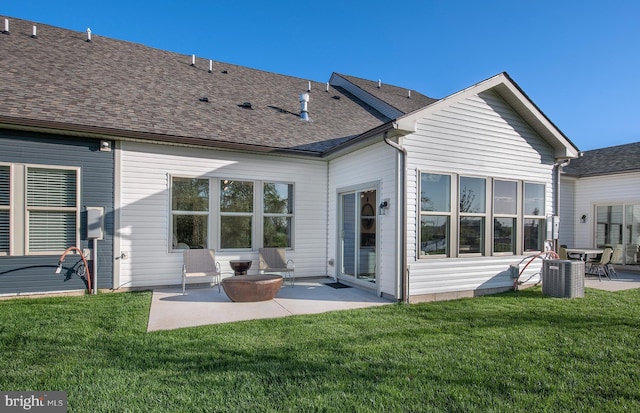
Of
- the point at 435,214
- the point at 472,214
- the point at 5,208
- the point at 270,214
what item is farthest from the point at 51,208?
the point at 472,214

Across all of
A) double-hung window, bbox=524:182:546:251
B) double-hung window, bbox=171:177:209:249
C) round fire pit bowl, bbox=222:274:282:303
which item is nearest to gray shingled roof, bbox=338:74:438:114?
double-hung window, bbox=524:182:546:251

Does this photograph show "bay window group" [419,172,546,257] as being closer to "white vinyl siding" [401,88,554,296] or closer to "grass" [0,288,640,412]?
"white vinyl siding" [401,88,554,296]

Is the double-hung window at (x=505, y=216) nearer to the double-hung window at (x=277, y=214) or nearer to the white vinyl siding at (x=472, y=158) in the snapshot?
the white vinyl siding at (x=472, y=158)

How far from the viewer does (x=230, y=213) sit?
A: 778 cm

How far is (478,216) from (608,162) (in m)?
8.27

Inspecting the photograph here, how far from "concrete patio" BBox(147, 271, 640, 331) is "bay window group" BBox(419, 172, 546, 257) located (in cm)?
164

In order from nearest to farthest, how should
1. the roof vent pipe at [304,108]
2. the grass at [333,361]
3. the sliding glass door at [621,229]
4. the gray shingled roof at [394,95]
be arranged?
the grass at [333,361], the roof vent pipe at [304,108], the sliding glass door at [621,229], the gray shingled roof at [394,95]

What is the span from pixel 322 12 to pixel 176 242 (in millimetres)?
11070

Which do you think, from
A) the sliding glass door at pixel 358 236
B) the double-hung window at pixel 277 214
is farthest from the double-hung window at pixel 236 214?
the sliding glass door at pixel 358 236

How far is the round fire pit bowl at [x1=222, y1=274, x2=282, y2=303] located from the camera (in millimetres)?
5922

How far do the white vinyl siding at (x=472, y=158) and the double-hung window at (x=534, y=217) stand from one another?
191 millimetres

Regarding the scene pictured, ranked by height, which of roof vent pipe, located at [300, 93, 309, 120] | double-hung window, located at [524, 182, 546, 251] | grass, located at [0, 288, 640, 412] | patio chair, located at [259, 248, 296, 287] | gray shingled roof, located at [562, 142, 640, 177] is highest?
roof vent pipe, located at [300, 93, 309, 120]

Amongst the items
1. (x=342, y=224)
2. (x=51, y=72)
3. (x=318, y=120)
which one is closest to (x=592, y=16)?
(x=318, y=120)

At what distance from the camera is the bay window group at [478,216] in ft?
21.2
